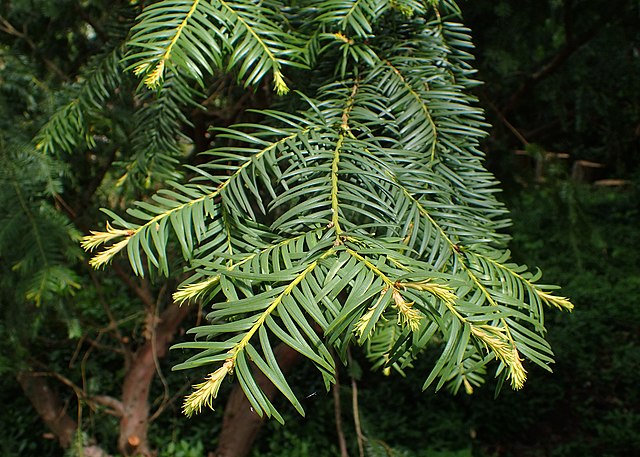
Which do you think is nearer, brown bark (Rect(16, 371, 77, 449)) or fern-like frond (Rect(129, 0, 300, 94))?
fern-like frond (Rect(129, 0, 300, 94))

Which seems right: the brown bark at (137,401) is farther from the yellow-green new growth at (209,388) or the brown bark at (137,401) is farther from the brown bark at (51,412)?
the yellow-green new growth at (209,388)

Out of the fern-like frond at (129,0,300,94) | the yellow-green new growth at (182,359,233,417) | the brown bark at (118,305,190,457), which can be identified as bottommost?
the brown bark at (118,305,190,457)


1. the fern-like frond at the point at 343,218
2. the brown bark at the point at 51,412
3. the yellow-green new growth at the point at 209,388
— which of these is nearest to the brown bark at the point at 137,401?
the brown bark at the point at 51,412

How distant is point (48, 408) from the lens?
191 centimetres

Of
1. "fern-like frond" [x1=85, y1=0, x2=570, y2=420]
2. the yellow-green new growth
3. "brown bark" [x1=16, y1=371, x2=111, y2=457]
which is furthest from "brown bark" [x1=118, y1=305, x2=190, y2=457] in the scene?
the yellow-green new growth

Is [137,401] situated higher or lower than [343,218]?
lower

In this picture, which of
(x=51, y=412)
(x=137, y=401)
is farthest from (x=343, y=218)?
(x=51, y=412)

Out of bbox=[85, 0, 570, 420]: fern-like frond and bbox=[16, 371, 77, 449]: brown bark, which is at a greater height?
bbox=[85, 0, 570, 420]: fern-like frond

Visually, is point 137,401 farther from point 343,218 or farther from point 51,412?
point 343,218

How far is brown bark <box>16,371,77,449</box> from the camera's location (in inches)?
74.3

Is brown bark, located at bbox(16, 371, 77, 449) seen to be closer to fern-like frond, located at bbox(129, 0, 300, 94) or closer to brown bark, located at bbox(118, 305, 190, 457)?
brown bark, located at bbox(118, 305, 190, 457)

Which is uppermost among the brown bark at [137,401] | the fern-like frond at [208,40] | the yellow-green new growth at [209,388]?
the fern-like frond at [208,40]

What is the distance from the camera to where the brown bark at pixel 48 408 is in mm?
1886

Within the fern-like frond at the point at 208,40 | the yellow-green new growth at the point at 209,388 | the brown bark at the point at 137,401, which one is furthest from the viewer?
the brown bark at the point at 137,401
